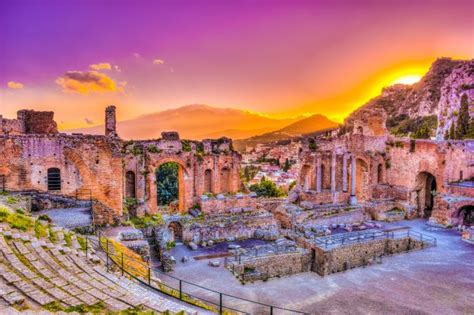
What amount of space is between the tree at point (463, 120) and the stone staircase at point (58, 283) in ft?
173

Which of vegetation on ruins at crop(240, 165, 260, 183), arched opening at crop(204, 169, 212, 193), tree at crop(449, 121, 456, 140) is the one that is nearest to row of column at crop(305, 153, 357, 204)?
arched opening at crop(204, 169, 212, 193)

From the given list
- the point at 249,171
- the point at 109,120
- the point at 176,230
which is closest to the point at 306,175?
the point at 176,230

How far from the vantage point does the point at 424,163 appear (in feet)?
97.5

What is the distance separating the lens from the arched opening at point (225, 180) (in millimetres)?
26938

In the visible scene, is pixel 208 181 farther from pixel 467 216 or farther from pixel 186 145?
pixel 467 216

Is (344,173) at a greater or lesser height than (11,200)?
greater

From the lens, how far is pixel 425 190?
1208 inches

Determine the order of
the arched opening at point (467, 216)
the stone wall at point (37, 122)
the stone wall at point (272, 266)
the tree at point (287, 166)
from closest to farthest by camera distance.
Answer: the stone wall at point (272, 266) < the stone wall at point (37, 122) < the arched opening at point (467, 216) < the tree at point (287, 166)

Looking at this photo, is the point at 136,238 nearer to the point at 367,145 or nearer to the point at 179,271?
the point at 179,271

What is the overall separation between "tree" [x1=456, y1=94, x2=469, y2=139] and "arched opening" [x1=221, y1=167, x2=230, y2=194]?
38996mm

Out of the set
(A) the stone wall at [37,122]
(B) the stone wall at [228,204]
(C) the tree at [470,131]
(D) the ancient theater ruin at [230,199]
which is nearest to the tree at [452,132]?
(C) the tree at [470,131]

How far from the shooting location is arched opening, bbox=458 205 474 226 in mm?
25552

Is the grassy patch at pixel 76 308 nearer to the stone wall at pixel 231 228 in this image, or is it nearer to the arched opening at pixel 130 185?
the stone wall at pixel 231 228

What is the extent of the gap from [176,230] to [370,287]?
11.7 m
